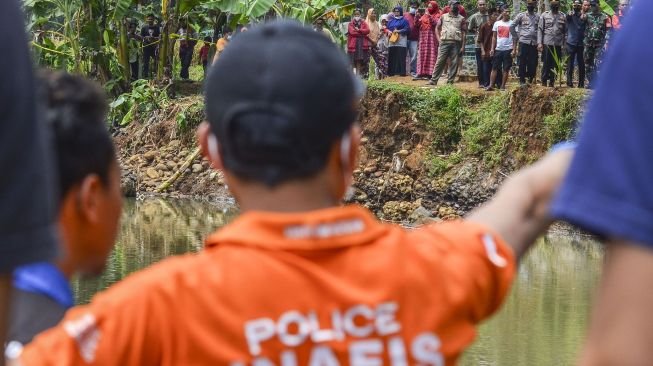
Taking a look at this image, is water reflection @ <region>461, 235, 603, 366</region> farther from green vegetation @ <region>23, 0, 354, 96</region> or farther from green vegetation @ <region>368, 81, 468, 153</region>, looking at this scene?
green vegetation @ <region>23, 0, 354, 96</region>

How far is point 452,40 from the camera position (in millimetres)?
20266

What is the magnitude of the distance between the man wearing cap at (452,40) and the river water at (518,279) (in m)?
4.35

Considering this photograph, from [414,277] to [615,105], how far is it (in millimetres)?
538

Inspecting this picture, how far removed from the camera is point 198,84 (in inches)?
928

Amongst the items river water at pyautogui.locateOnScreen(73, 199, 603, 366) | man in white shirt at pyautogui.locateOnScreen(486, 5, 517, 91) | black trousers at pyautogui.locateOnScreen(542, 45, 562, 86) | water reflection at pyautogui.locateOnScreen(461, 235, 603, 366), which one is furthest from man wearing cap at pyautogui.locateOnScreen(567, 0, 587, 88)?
water reflection at pyautogui.locateOnScreen(461, 235, 603, 366)

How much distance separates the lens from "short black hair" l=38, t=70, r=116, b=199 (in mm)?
1795

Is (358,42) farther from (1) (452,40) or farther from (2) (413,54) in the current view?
(1) (452,40)

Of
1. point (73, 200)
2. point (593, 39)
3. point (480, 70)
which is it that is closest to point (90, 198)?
point (73, 200)

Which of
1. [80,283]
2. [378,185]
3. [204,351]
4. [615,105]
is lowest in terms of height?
[378,185]

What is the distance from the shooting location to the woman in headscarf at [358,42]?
2181cm

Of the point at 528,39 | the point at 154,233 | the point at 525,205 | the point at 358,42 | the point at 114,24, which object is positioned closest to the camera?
the point at 525,205

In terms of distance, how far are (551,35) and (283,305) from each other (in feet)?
55.9

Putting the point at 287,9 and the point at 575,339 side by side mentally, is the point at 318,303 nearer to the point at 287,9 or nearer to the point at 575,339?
the point at 575,339

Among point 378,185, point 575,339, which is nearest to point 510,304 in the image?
point 575,339
